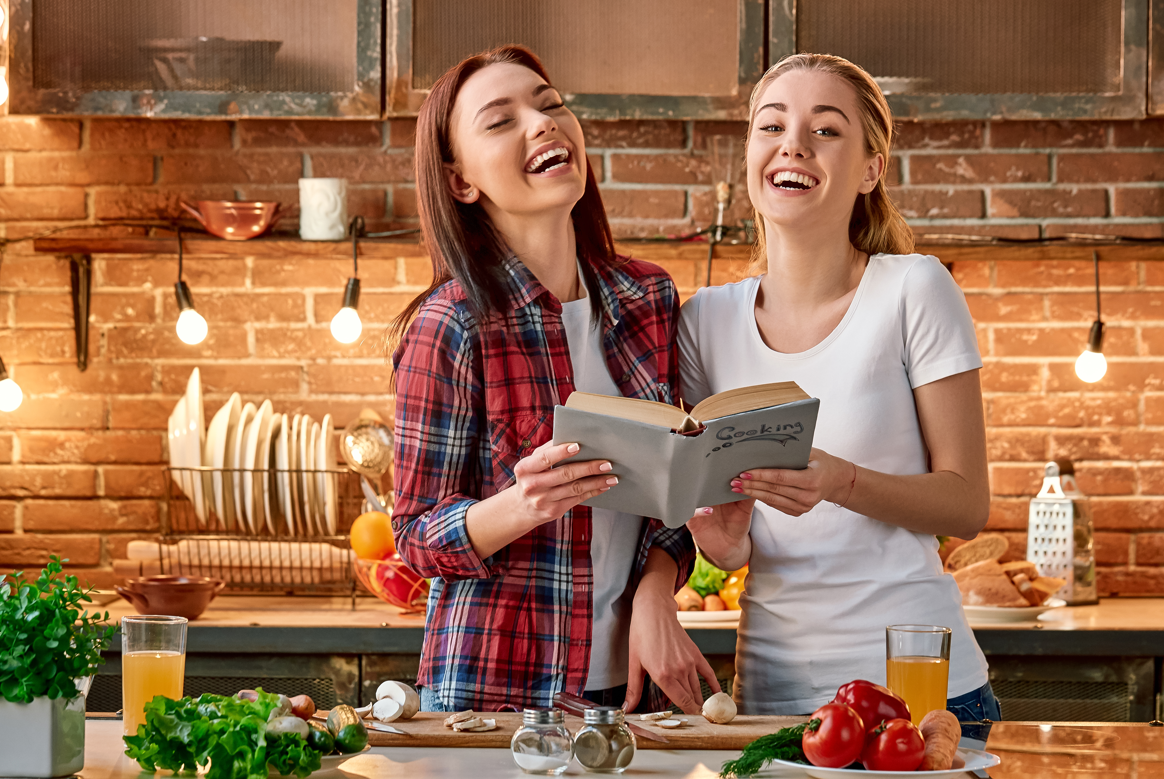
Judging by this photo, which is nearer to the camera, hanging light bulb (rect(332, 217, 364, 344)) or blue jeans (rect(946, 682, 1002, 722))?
blue jeans (rect(946, 682, 1002, 722))

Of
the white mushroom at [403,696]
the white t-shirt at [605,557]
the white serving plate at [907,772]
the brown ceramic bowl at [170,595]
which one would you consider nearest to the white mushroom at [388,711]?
the white mushroom at [403,696]

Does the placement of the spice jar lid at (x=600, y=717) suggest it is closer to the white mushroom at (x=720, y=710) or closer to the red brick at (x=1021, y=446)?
the white mushroom at (x=720, y=710)

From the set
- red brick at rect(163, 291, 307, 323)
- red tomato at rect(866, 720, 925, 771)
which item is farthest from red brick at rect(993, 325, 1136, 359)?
red tomato at rect(866, 720, 925, 771)

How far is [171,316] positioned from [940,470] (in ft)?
6.26

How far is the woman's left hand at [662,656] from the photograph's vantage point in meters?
1.41

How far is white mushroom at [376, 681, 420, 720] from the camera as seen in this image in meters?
1.28

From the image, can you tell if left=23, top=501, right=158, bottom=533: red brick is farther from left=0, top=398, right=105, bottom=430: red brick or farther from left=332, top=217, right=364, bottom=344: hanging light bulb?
left=332, top=217, right=364, bottom=344: hanging light bulb

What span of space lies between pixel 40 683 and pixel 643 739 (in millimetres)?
585

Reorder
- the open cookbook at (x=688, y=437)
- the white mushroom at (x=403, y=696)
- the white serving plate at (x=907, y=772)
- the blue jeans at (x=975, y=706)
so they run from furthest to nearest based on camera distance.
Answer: the blue jeans at (x=975, y=706) < the white mushroom at (x=403, y=696) < the open cookbook at (x=688, y=437) < the white serving plate at (x=907, y=772)

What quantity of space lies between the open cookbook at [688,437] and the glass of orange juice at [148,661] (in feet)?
1.51

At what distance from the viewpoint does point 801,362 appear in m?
1.50

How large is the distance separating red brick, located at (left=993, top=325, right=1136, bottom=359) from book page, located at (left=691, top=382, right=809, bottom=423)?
169 cm

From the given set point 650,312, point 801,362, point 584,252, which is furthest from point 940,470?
point 584,252

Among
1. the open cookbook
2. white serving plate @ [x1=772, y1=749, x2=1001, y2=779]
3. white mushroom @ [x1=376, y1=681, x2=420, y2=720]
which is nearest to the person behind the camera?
white serving plate @ [x1=772, y1=749, x2=1001, y2=779]
